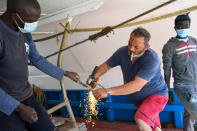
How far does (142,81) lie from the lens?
224 centimetres

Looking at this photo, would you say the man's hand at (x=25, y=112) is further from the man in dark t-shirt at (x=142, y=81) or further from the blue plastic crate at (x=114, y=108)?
the blue plastic crate at (x=114, y=108)

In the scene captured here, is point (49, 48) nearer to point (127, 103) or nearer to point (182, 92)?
point (127, 103)

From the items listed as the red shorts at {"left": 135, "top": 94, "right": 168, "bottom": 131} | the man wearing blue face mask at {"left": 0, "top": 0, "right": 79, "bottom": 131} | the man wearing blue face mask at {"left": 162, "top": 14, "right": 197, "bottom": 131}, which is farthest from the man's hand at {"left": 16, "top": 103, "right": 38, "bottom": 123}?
the man wearing blue face mask at {"left": 162, "top": 14, "right": 197, "bottom": 131}

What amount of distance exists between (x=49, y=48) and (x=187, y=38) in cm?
272

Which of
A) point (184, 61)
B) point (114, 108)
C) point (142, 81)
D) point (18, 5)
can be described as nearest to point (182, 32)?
point (184, 61)

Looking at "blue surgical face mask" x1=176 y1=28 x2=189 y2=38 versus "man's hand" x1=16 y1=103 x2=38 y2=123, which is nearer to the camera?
"man's hand" x1=16 y1=103 x2=38 y2=123

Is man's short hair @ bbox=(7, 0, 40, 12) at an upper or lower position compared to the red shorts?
upper

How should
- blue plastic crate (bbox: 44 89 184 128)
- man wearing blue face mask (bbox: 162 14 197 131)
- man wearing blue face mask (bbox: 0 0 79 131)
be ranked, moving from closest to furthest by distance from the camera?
man wearing blue face mask (bbox: 0 0 79 131)
man wearing blue face mask (bbox: 162 14 197 131)
blue plastic crate (bbox: 44 89 184 128)

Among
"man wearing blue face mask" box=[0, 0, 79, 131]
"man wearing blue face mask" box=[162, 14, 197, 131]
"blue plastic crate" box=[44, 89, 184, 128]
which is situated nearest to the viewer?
"man wearing blue face mask" box=[0, 0, 79, 131]

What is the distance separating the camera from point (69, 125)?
3.45 m

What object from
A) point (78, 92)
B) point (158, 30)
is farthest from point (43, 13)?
point (78, 92)

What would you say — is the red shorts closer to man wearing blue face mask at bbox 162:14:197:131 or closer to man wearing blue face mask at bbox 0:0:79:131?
man wearing blue face mask at bbox 162:14:197:131

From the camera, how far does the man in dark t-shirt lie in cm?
224

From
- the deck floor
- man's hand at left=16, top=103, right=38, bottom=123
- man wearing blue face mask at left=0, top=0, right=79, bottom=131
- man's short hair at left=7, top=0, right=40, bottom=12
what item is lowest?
the deck floor
